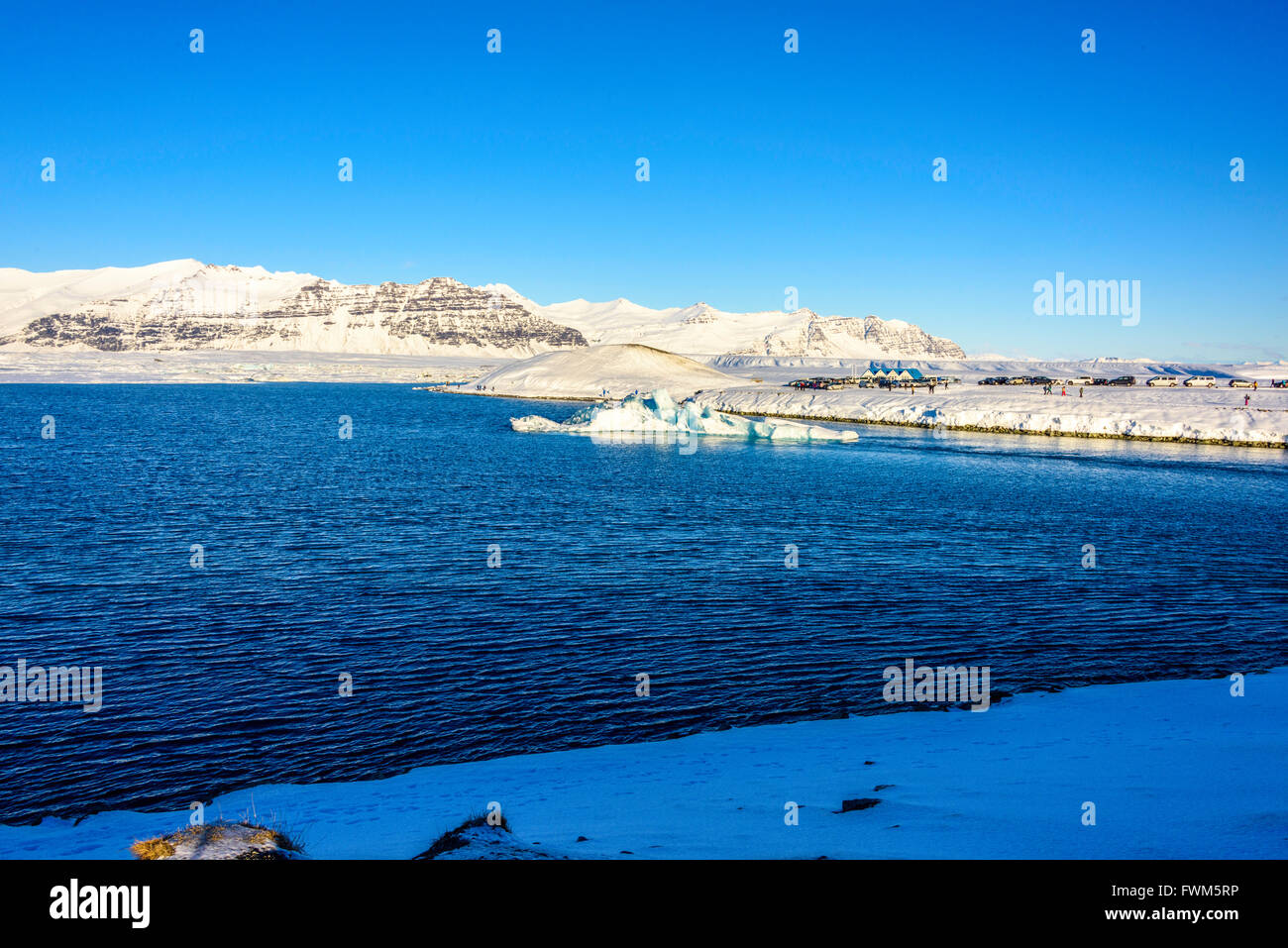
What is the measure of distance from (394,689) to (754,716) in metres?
6.81

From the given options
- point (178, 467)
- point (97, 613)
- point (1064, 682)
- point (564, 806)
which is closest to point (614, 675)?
point (564, 806)

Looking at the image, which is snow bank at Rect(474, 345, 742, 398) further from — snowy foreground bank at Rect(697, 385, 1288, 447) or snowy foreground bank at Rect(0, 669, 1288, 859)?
snowy foreground bank at Rect(0, 669, 1288, 859)

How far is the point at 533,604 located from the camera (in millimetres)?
22078

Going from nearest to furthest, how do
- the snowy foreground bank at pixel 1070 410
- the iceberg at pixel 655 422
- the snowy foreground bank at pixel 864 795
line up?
the snowy foreground bank at pixel 864 795, the snowy foreground bank at pixel 1070 410, the iceberg at pixel 655 422

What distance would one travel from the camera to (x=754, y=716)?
15.1 metres

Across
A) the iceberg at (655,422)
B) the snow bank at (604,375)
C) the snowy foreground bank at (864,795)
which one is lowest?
the snowy foreground bank at (864,795)

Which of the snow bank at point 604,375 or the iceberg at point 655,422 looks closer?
the iceberg at point 655,422

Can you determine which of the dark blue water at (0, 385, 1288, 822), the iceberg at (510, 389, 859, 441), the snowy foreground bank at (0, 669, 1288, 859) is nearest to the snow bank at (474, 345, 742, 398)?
the iceberg at (510, 389, 859, 441)

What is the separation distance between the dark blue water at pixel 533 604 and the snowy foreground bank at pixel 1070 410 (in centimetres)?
3466

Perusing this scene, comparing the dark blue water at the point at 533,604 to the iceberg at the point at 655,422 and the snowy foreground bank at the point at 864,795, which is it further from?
the iceberg at the point at 655,422

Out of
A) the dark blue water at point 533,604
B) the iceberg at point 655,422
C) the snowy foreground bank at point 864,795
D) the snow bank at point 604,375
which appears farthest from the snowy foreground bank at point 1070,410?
the snowy foreground bank at point 864,795

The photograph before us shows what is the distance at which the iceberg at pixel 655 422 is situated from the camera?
8156cm
